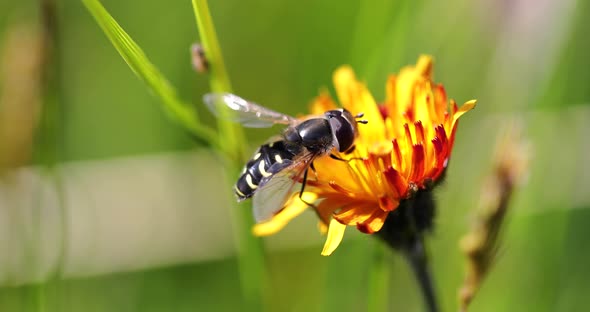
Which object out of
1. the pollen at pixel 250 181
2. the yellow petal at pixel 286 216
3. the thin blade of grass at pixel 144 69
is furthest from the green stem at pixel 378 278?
the thin blade of grass at pixel 144 69

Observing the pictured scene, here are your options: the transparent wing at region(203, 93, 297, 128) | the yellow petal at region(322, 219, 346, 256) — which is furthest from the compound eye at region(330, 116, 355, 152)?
the transparent wing at region(203, 93, 297, 128)

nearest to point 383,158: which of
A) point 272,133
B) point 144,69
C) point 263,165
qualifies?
point 263,165

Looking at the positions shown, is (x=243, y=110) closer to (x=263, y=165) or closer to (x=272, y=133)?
(x=263, y=165)

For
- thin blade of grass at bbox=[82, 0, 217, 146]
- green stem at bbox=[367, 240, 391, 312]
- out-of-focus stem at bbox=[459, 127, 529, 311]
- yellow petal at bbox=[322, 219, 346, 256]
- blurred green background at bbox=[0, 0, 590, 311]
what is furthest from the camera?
blurred green background at bbox=[0, 0, 590, 311]

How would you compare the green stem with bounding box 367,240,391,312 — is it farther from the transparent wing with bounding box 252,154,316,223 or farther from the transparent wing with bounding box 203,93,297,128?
the transparent wing with bounding box 203,93,297,128

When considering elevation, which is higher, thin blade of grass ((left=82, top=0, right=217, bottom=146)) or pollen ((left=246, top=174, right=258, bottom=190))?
thin blade of grass ((left=82, top=0, right=217, bottom=146))

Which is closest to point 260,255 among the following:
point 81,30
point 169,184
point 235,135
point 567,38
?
point 235,135

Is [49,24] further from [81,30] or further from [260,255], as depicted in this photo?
[81,30]

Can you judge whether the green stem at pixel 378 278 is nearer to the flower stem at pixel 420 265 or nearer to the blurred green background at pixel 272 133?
the flower stem at pixel 420 265
